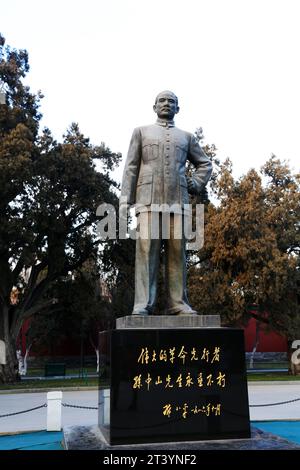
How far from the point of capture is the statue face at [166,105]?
18.7 feet

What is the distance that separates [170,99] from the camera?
571 cm

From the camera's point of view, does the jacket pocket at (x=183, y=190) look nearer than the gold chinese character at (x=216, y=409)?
No

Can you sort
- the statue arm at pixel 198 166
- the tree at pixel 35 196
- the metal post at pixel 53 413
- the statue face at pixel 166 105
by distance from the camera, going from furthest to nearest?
the tree at pixel 35 196, the metal post at pixel 53 413, the statue arm at pixel 198 166, the statue face at pixel 166 105

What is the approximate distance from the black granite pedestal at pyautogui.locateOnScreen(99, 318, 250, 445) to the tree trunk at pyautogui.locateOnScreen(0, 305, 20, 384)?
13.0 meters

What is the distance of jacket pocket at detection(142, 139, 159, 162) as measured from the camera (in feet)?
18.3

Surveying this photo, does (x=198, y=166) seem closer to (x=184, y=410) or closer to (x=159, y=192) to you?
(x=159, y=192)

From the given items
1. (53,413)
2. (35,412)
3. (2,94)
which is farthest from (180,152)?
(2,94)

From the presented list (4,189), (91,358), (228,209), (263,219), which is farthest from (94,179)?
(91,358)

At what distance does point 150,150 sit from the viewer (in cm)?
559

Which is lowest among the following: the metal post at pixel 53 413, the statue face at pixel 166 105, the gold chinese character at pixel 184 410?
the metal post at pixel 53 413

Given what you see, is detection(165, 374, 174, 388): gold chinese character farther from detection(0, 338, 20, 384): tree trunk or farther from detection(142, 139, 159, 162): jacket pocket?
detection(0, 338, 20, 384): tree trunk

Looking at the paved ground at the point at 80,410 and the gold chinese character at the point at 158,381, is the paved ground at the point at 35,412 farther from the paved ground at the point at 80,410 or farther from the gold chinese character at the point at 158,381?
the gold chinese character at the point at 158,381

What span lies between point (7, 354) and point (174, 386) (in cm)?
1354

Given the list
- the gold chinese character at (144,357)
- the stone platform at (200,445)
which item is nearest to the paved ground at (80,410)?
the stone platform at (200,445)
